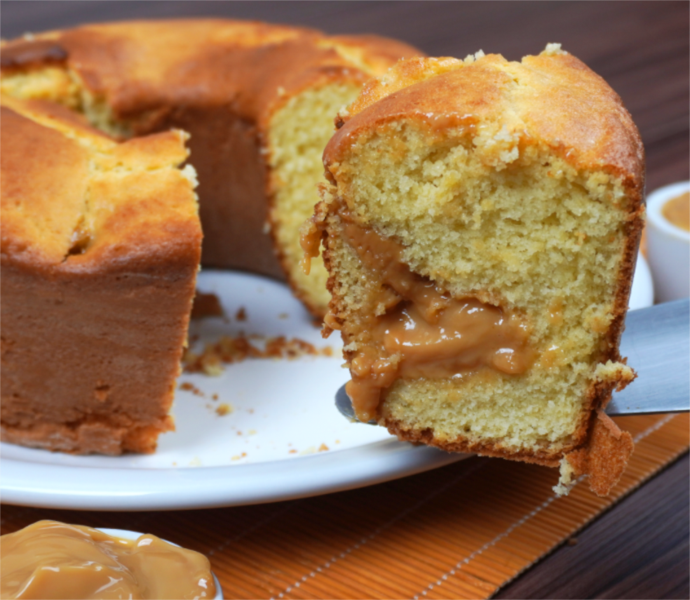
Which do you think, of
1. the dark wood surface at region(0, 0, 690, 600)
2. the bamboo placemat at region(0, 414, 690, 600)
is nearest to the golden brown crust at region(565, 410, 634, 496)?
the bamboo placemat at region(0, 414, 690, 600)

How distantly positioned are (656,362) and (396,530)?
30.5 inches

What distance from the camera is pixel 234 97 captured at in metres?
3.34

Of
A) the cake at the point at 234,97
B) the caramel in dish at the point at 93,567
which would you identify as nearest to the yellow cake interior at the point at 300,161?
the cake at the point at 234,97

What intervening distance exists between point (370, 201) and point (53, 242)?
3.04ft

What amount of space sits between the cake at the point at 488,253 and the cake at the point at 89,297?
0.53m

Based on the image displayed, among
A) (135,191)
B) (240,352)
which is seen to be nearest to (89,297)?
(135,191)

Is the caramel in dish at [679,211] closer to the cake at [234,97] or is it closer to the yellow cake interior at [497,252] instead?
the cake at [234,97]

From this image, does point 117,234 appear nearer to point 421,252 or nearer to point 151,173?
point 151,173

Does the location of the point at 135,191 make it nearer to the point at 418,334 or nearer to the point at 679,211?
the point at 418,334

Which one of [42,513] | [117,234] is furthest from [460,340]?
[42,513]

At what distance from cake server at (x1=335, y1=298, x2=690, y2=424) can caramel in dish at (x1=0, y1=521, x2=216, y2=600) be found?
2.09 ft

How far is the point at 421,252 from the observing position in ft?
6.77

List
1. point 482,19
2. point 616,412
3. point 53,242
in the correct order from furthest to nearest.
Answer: point 482,19, point 53,242, point 616,412

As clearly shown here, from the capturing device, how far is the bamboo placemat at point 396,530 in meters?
2.04
